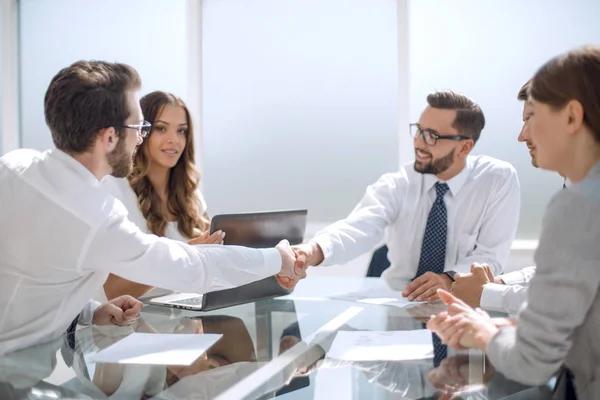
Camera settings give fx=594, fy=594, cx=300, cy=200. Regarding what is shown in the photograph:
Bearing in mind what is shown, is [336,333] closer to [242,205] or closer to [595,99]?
[595,99]

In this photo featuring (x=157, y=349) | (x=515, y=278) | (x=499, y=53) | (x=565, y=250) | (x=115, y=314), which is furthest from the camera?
(x=499, y=53)

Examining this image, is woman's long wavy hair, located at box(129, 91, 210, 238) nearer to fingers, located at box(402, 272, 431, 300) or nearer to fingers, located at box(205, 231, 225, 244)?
fingers, located at box(205, 231, 225, 244)

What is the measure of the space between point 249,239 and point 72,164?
0.75m

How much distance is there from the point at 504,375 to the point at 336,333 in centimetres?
66

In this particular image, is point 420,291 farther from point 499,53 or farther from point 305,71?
point 305,71

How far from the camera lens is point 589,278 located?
1083 millimetres

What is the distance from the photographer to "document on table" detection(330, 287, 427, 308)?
7.43 ft

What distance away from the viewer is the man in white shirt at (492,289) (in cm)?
192

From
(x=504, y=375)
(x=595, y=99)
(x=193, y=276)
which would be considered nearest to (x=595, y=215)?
(x=595, y=99)

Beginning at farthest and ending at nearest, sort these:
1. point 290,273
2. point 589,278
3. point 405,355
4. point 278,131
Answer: point 278,131 → point 290,273 → point 405,355 → point 589,278

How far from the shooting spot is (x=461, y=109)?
3027mm

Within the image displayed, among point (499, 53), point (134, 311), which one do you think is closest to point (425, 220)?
point (134, 311)

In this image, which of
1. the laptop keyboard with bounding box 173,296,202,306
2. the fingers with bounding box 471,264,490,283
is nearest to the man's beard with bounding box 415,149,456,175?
the fingers with bounding box 471,264,490,283

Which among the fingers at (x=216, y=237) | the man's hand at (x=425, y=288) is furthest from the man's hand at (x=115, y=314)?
the man's hand at (x=425, y=288)
